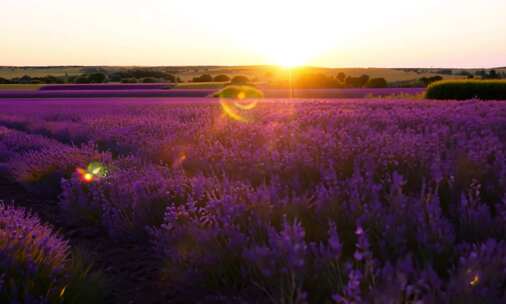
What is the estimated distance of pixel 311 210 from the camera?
278cm

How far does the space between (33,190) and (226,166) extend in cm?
198

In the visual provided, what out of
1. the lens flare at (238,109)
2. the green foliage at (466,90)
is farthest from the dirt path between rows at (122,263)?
the green foliage at (466,90)

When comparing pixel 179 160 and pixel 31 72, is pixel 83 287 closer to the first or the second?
pixel 179 160

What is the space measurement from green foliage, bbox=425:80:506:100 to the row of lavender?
10.9 meters

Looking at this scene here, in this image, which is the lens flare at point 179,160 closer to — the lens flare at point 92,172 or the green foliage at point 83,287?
the lens flare at point 92,172

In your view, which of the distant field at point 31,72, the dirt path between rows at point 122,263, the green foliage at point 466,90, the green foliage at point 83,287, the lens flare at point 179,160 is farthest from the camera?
the distant field at point 31,72

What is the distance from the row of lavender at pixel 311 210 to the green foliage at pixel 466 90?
10.9 m

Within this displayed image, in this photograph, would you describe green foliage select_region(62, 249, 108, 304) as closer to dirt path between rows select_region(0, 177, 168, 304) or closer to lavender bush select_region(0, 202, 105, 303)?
lavender bush select_region(0, 202, 105, 303)

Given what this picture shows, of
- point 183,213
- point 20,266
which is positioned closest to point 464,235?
point 183,213

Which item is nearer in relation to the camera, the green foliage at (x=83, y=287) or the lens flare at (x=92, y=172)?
the green foliage at (x=83, y=287)

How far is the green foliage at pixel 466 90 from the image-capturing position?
52.6 feet

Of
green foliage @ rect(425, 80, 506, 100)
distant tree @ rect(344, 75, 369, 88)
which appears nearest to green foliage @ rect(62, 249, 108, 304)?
green foliage @ rect(425, 80, 506, 100)

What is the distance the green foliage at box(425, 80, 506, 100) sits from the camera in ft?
52.6

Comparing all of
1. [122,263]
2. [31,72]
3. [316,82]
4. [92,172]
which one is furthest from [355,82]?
[31,72]
